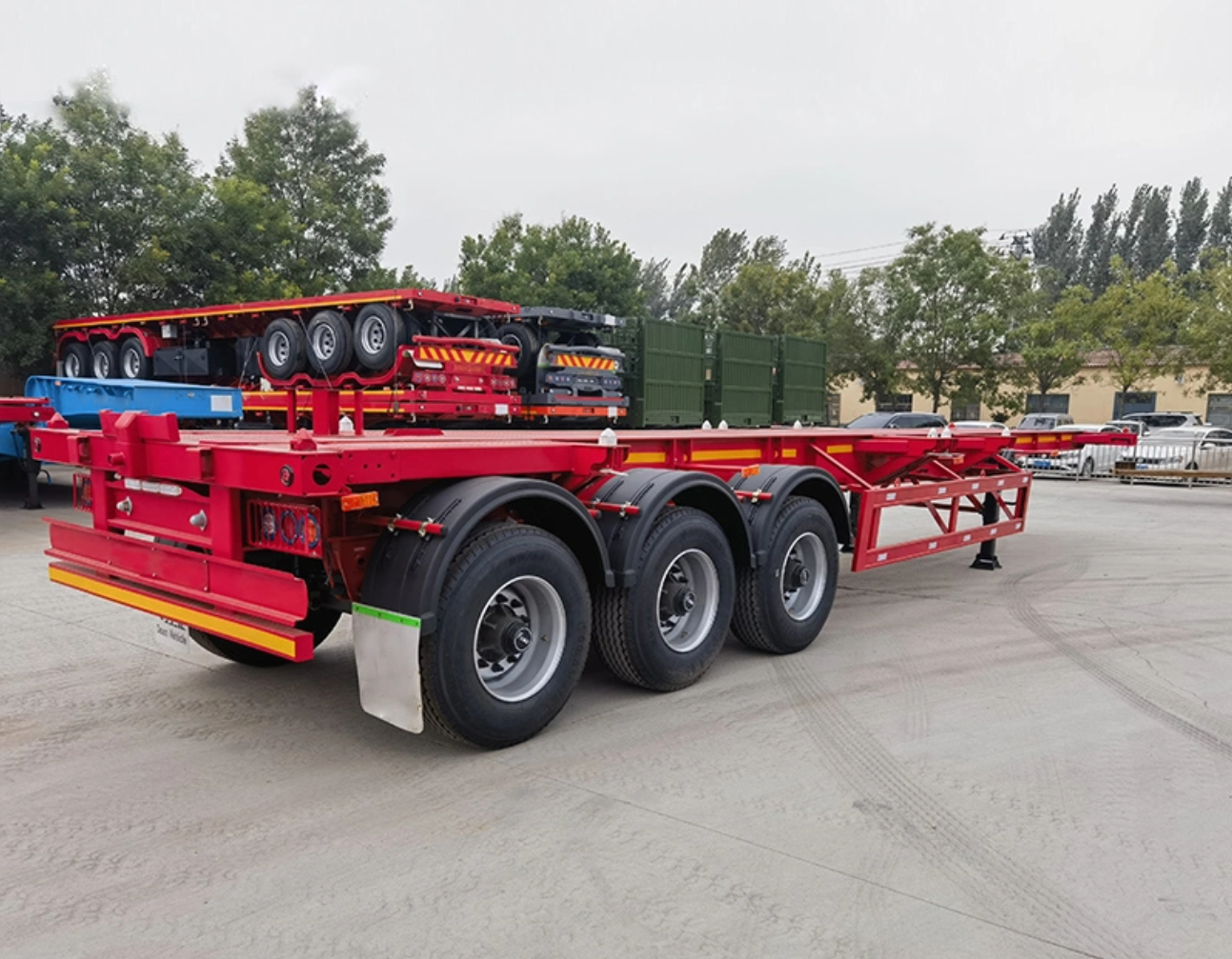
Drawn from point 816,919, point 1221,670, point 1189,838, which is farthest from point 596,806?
point 1221,670

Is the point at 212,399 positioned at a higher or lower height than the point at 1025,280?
lower

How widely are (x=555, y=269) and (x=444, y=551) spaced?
3222 centimetres

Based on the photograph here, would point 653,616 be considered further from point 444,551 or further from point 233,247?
point 233,247

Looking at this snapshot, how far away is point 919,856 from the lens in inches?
126

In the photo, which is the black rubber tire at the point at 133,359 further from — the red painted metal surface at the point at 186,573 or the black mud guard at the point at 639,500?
the black mud guard at the point at 639,500

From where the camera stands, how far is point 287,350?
14.3 m

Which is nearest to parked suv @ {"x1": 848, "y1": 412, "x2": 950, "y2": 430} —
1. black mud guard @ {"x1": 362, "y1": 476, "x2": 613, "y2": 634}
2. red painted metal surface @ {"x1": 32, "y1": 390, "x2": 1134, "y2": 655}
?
red painted metal surface @ {"x1": 32, "y1": 390, "x2": 1134, "y2": 655}

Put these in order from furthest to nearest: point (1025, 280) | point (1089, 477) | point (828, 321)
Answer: point (828, 321), point (1025, 280), point (1089, 477)

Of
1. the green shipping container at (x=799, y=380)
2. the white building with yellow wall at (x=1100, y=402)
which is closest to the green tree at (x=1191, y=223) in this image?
the white building with yellow wall at (x=1100, y=402)

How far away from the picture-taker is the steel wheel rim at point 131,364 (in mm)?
16797

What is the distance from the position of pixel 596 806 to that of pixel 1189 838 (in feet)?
7.45

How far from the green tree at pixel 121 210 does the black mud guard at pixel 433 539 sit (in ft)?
55.4

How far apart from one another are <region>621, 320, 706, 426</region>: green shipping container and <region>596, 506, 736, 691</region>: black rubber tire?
10651mm

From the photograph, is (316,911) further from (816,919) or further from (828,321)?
(828,321)
